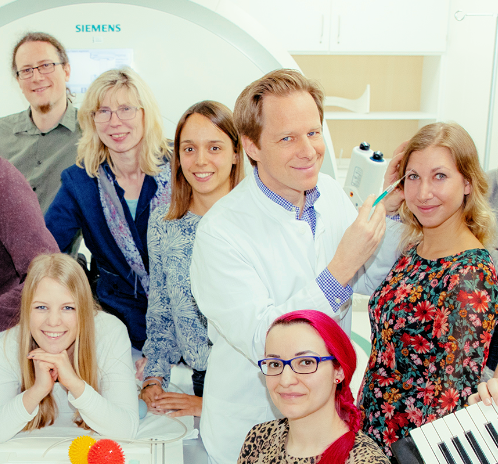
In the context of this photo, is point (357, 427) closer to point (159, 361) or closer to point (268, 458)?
point (268, 458)

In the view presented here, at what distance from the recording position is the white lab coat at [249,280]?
1.25 metres

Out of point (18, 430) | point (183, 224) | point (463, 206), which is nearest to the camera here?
point (463, 206)

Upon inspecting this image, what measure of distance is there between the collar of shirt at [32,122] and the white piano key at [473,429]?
4.57 ft

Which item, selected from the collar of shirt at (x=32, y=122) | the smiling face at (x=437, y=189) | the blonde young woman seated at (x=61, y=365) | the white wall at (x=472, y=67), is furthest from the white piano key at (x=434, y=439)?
the white wall at (x=472, y=67)

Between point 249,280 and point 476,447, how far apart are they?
21.7 inches

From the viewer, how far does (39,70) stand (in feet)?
6.03

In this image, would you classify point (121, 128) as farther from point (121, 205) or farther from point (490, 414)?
point (490, 414)

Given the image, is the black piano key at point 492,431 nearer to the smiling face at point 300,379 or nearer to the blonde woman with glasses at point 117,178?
the smiling face at point 300,379

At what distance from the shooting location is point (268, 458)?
3.96 feet

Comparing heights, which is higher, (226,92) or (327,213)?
(226,92)

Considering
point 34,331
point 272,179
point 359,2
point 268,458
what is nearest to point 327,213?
point 272,179

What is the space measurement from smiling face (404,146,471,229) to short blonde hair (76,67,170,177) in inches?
32.9

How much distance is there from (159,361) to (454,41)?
102 inches

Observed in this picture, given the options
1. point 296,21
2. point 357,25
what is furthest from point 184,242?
point 357,25
